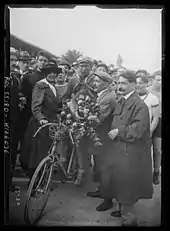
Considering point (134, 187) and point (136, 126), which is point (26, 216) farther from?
point (136, 126)

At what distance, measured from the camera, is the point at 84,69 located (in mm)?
1665

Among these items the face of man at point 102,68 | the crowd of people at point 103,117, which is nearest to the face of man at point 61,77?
A: the crowd of people at point 103,117

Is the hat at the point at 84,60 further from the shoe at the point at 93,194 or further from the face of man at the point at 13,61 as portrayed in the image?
the shoe at the point at 93,194

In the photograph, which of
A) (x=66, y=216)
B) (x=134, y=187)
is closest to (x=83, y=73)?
(x=134, y=187)

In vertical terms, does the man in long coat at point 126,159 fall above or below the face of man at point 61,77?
below

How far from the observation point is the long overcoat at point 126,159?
165cm

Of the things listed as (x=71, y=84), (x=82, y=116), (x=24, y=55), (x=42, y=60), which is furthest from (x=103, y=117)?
(x=24, y=55)

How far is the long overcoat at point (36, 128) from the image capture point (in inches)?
65.2

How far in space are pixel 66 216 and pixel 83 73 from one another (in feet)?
2.79

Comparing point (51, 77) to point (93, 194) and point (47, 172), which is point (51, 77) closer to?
point (47, 172)

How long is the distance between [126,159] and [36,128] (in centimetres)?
56

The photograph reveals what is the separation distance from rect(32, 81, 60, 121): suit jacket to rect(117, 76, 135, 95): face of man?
0.37 metres

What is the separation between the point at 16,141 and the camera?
1.67 metres

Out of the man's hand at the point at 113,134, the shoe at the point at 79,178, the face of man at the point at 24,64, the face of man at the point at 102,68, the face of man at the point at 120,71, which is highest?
the face of man at the point at 24,64
